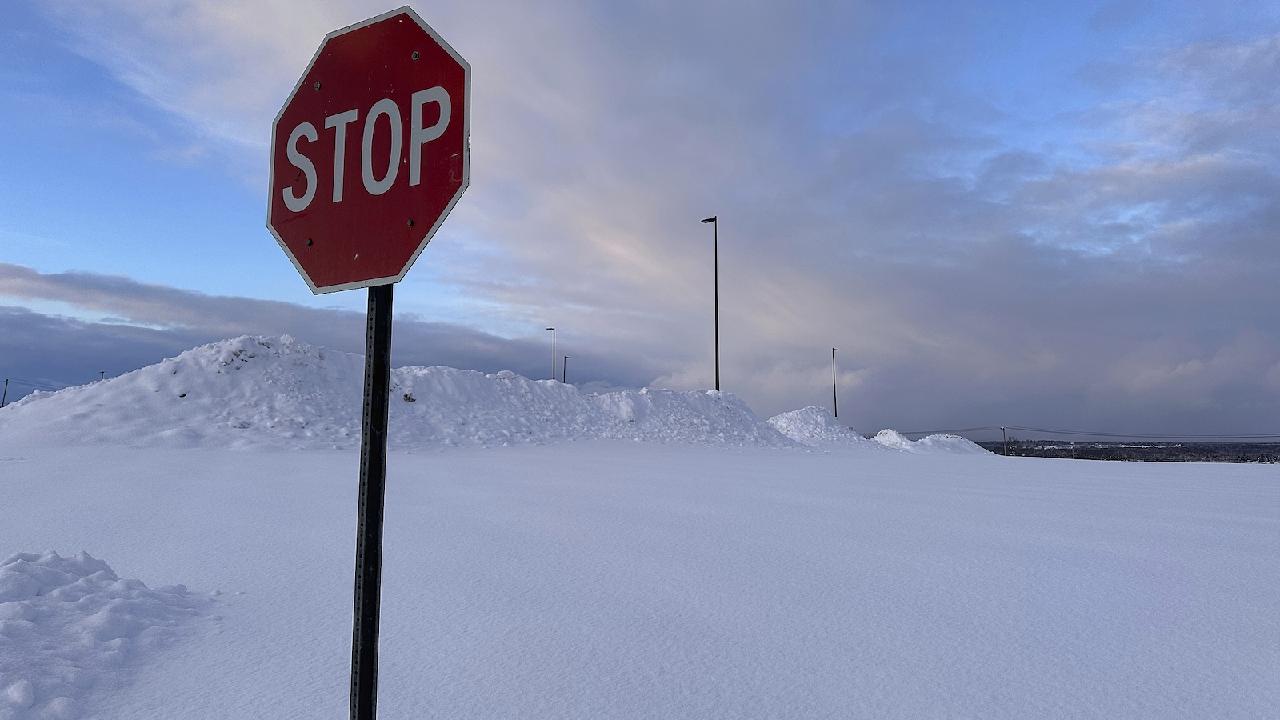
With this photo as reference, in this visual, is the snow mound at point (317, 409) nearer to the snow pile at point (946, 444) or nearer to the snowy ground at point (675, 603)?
the snowy ground at point (675, 603)

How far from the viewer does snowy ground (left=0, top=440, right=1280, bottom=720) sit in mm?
3215

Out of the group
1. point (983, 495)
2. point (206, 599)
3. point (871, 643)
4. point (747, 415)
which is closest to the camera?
point (871, 643)

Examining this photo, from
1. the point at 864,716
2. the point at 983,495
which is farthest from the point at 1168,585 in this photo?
the point at 983,495

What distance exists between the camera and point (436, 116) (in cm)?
236

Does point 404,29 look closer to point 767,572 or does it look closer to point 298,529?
point 767,572

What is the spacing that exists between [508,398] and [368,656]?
862 inches

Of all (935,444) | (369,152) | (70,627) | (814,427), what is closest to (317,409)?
(70,627)

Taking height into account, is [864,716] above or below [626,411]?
below

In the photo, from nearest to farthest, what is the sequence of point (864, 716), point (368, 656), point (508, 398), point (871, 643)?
point (368, 656), point (864, 716), point (871, 643), point (508, 398)

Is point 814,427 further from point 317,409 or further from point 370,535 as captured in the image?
point 370,535

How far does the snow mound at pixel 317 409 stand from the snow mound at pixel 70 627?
43.0 feet

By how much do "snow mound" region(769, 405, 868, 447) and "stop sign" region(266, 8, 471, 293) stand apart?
29.3m

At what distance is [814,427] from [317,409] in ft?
75.2

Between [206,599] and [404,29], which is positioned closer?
[404,29]
